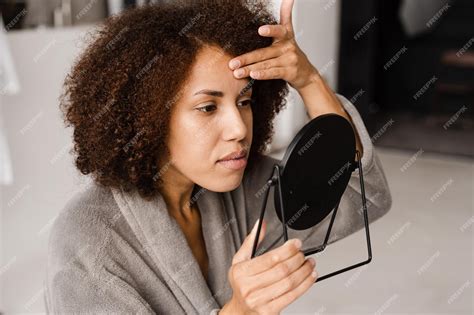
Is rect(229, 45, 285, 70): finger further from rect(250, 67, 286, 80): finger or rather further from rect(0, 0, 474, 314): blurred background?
rect(0, 0, 474, 314): blurred background

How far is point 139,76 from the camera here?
3.55 ft

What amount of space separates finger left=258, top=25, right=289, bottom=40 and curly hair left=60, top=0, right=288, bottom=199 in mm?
45

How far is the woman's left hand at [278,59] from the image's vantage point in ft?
3.47

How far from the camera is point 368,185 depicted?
4.08ft

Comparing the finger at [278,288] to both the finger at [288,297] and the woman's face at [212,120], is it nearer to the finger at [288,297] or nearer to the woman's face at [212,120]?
the finger at [288,297]

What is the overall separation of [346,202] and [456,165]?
12.1 feet

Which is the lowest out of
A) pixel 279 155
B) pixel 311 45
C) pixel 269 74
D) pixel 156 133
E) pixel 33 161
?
pixel 279 155

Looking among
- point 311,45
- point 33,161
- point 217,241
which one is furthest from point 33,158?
point 311,45

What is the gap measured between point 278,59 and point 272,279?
445 millimetres

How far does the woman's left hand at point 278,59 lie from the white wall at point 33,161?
1.71 metres

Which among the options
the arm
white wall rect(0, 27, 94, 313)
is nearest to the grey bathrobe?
the arm

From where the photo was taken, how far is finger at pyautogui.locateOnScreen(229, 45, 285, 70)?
105 cm

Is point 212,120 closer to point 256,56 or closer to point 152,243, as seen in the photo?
point 256,56

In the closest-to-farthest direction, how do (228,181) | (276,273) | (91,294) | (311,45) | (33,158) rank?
(276,273), (91,294), (228,181), (33,158), (311,45)
